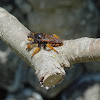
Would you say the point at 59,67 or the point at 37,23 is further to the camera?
the point at 37,23

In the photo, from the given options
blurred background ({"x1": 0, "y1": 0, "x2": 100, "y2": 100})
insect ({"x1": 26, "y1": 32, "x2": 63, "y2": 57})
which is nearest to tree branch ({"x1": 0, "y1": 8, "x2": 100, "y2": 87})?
insect ({"x1": 26, "y1": 32, "x2": 63, "y2": 57})

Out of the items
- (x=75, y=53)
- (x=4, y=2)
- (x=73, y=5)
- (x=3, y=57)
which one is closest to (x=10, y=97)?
(x=3, y=57)

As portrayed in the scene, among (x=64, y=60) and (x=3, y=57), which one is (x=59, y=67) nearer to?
(x=64, y=60)

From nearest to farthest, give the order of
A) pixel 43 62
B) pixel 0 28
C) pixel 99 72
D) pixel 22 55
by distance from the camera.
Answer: pixel 43 62 → pixel 22 55 → pixel 0 28 → pixel 99 72

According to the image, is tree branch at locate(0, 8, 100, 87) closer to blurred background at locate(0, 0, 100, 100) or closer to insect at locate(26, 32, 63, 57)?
insect at locate(26, 32, 63, 57)

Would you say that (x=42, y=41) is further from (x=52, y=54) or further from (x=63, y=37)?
(x=63, y=37)

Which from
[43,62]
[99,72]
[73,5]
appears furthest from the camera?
[99,72]

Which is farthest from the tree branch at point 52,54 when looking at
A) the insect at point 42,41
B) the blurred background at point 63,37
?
the blurred background at point 63,37
